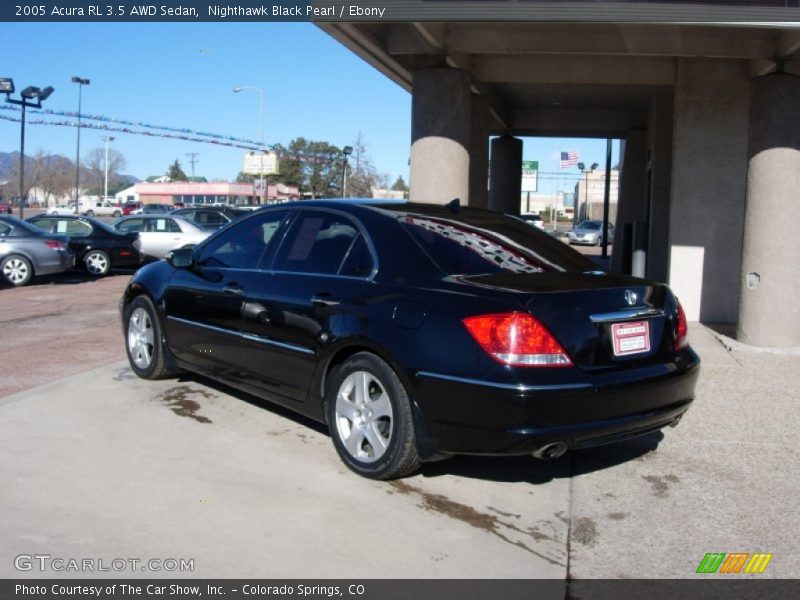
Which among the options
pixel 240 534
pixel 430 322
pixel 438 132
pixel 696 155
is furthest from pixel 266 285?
pixel 696 155

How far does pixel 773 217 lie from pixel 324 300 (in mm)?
5766

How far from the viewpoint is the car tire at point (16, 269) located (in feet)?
49.1

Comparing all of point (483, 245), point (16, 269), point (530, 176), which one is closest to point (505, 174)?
point (16, 269)

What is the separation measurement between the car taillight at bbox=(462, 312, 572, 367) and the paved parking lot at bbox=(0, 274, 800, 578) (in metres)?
0.88

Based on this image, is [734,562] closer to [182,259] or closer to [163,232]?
[182,259]

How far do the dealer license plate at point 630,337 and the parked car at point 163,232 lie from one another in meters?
15.3

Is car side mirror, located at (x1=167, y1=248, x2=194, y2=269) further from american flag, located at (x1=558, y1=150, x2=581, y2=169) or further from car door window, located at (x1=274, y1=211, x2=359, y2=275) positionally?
american flag, located at (x1=558, y1=150, x2=581, y2=169)

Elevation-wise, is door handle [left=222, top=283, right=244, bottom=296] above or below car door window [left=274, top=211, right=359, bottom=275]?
below

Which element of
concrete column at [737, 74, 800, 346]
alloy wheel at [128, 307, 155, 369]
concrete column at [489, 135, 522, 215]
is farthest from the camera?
concrete column at [489, 135, 522, 215]

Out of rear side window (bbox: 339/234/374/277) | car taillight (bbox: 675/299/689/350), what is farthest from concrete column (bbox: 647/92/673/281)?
rear side window (bbox: 339/234/374/277)

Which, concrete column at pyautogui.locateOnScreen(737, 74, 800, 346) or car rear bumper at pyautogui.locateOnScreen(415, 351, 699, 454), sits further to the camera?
concrete column at pyautogui.locateOnScreen(737, 74, 800, 346)

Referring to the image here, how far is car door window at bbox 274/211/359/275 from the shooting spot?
524 cm

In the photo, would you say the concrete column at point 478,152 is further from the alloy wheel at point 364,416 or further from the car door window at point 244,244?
the alloy wheel at point 364,416

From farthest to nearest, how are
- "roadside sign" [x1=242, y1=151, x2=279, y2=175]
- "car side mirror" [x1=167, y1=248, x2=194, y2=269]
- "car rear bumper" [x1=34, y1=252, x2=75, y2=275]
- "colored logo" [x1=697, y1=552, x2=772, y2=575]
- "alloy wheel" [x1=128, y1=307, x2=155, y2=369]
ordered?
"roadside sign" [x1=242, y1=151, x2=279, y2=175] < "car rear bumper" [x1=34, y1=252, x2=75, y2=275] < "alloy wheel" [x1=128, y1=307, x2=155, y2=369] < "car side mirror" [x1=167, y1=248, x2=194, y2=269] < "colored logo" [x1=697, y1=552, x2=772, y2=575]
